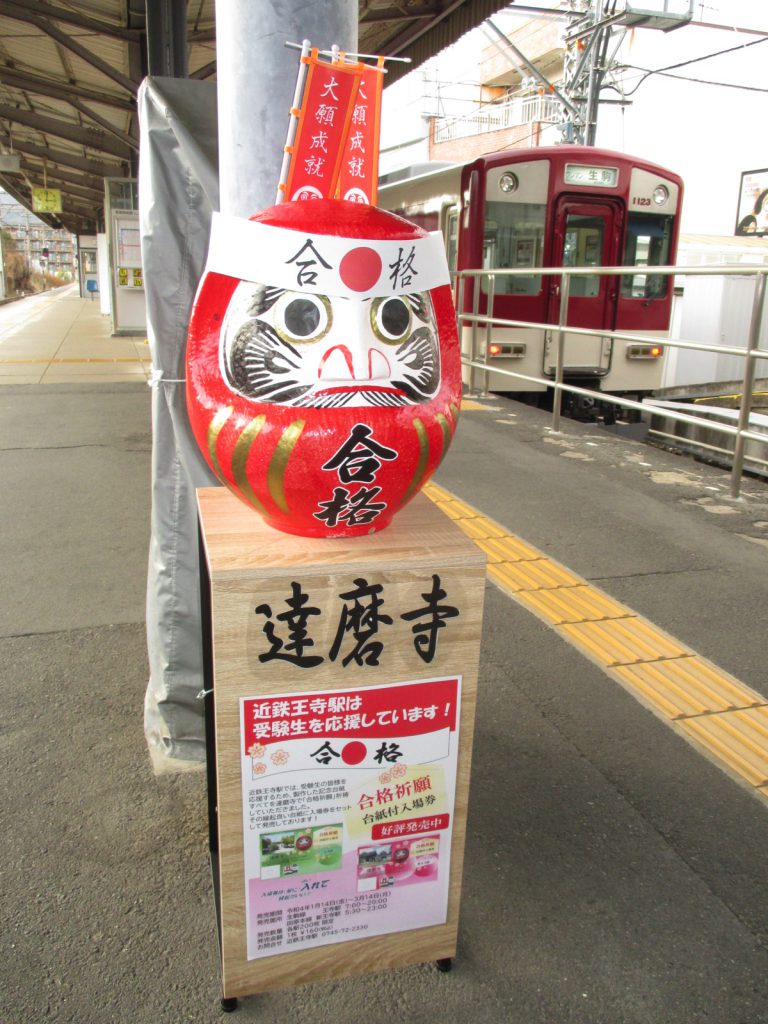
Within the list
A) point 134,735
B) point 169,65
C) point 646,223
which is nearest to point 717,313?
point 646,223

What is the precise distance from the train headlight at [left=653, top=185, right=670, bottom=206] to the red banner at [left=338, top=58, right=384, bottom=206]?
8.49 m

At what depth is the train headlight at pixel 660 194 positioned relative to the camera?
29.8ft

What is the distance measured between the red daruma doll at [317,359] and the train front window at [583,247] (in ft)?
25.8

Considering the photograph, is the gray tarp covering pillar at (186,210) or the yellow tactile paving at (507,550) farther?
the yellow tactile paving at (507,550)

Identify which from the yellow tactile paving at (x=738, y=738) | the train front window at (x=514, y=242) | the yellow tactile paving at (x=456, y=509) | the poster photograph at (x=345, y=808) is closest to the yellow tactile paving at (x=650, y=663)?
the yellow tactile paving at (x=738, y=738)

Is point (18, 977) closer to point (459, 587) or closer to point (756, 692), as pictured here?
point (459, 587)

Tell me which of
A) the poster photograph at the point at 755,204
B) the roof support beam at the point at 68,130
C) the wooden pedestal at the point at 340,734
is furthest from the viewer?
the poster photograph at the point at 755,204

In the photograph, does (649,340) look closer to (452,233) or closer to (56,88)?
(452,233)

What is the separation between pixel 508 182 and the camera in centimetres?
839

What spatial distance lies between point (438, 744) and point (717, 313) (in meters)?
13.5

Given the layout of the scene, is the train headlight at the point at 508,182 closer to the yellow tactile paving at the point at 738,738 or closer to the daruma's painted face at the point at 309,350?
the yellow tactile paving at the point at 738,738

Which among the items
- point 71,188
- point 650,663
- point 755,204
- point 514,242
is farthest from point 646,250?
point 755,204

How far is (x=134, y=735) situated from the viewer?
2.58 m

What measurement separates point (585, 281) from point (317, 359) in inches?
320
